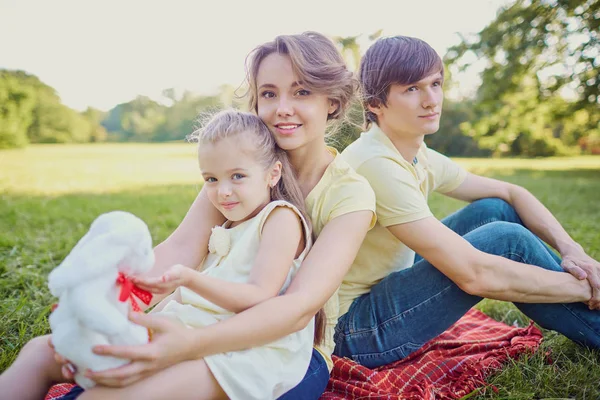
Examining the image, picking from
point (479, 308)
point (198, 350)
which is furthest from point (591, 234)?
point (198, 350)

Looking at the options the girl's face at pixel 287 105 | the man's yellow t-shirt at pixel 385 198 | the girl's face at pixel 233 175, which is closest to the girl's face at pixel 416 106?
the man's yellow t-shirt at pixel 385 198

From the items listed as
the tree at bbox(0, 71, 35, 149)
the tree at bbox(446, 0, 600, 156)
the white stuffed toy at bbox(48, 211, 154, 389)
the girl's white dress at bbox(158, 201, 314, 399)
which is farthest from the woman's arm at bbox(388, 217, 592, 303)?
the tree at bbox(0, 71, 35, 149)

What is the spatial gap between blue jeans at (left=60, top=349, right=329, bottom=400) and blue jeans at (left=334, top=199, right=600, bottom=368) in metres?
0.33

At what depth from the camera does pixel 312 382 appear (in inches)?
67.2

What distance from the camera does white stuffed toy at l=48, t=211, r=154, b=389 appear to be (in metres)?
1.25

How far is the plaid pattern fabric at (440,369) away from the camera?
6.37 ft

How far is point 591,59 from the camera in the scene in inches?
415

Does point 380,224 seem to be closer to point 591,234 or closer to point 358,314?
point 358,314

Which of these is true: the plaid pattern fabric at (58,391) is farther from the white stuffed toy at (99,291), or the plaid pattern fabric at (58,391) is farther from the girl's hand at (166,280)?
the girl's hand at (166,280)

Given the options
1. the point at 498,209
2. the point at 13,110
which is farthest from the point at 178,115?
the point at 498,209

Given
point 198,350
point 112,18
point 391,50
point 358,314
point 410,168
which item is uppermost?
point 112,18

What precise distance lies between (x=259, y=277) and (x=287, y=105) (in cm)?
72

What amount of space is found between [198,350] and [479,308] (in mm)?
2198

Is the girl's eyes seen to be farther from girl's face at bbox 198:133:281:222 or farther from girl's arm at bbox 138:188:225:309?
girl's arm at bbox 138:188:225:309
